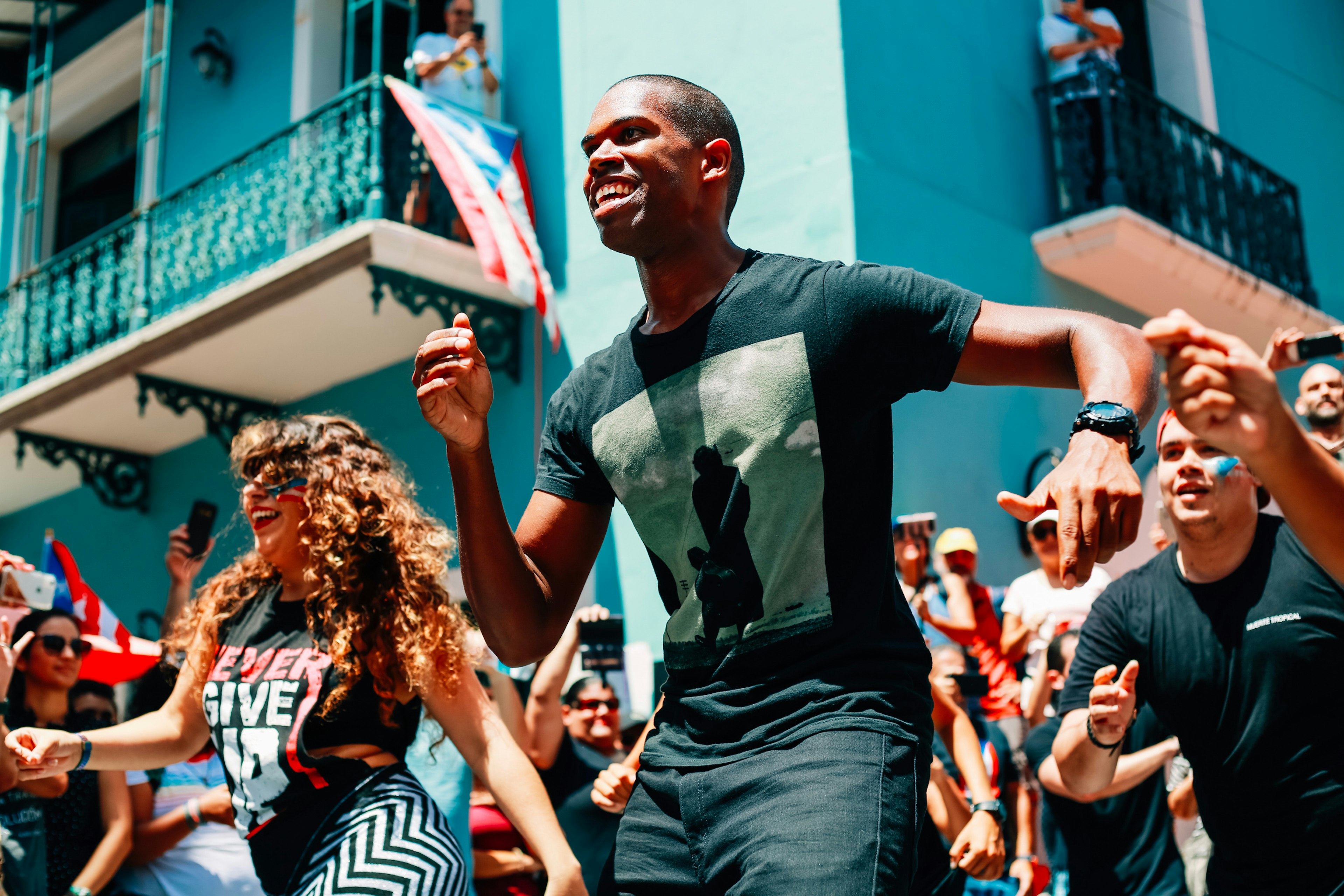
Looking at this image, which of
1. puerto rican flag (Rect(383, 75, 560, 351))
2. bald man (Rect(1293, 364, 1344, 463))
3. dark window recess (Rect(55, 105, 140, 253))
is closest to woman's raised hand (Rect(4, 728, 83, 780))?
bald man (Rect(1293, 364, 1344, 463))

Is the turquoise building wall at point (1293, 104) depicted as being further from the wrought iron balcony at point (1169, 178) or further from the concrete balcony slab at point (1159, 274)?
the concrete balcony slab at point (1159, 274)

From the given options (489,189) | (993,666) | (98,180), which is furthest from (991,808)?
(98,180)

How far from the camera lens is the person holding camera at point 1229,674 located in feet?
10.4

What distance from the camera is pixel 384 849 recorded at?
120 inches

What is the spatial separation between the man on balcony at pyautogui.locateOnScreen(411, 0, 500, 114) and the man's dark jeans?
795cm

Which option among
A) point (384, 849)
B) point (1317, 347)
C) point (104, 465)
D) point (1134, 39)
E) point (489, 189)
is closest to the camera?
point (1317, 347)

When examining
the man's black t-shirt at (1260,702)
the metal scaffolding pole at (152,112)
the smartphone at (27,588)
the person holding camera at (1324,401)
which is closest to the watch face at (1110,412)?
the man's black t-shirt at (1260,702)

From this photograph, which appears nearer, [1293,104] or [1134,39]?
[1134,39]

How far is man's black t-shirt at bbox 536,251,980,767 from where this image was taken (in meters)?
2.20

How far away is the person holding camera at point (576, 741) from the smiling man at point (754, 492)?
102 inches

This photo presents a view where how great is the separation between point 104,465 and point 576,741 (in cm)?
785

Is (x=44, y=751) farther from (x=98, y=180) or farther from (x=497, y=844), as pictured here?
(x=98, y=180)

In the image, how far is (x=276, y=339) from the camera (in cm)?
1006

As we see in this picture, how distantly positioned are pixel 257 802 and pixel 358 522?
0.78 m
